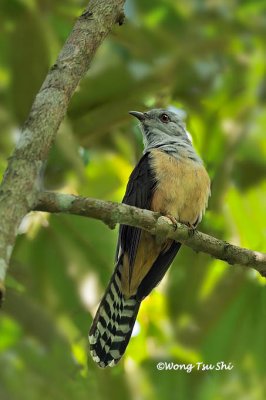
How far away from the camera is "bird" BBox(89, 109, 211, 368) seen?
480cm

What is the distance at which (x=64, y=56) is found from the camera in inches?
118

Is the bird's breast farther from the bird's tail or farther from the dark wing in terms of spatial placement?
the bird's tail

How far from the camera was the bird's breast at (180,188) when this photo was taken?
16.1 feet

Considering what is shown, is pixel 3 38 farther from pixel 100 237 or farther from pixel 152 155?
pixel 100 237

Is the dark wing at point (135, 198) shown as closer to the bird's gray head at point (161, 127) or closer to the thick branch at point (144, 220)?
the bird's gray head at point (161, 127)

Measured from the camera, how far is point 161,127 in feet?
19.8

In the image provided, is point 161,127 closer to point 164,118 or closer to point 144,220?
point 164,118

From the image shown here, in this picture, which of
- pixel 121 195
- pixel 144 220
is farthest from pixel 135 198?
pixel 144 220

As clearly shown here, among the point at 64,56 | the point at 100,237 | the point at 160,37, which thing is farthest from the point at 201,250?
the point at 160,37

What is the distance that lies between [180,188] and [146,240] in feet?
1.32

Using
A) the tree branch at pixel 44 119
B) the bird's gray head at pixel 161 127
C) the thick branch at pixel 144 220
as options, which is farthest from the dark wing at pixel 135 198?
the tree branch at pixel 44 119

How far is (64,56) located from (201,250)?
1.29m

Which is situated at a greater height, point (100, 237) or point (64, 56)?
point (100, 237)

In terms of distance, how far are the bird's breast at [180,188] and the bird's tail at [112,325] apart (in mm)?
507
